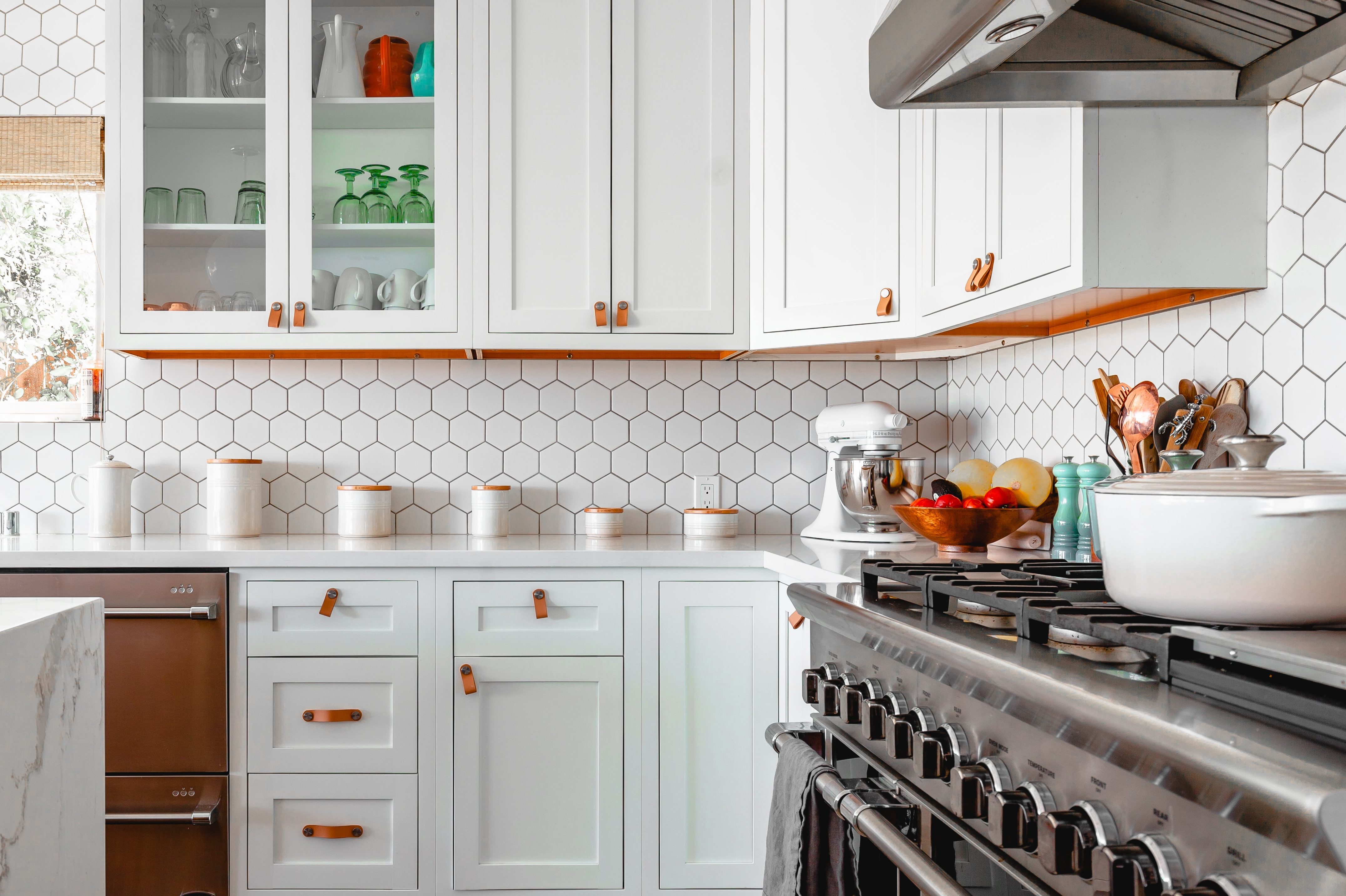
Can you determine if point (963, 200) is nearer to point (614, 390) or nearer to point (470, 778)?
point (614, 390)

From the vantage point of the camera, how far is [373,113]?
2.44 meters

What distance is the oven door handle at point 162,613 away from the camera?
2.06 meters

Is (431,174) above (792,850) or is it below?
above

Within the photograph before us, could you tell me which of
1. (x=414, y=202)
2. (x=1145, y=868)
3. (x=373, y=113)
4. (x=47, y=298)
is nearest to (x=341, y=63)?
(x=373, y=113)

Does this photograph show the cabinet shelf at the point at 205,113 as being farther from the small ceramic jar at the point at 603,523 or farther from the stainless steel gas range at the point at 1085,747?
the stainless steel gas range at the point at 1085,747

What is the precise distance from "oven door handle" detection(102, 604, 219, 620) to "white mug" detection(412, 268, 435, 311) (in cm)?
86

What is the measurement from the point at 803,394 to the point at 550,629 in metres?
1.06

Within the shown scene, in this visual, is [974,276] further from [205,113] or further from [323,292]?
[205,113]

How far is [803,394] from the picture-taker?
9.05 feet

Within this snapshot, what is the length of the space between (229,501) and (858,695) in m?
1.97

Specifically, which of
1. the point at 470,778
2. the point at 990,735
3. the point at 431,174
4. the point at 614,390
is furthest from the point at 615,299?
the point at 990,735

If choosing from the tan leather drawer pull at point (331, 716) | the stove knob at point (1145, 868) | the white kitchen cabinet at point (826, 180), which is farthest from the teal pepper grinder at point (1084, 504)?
the tan leather drawer pull at point (331, 716)

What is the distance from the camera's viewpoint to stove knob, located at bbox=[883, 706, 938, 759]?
3.08 feet

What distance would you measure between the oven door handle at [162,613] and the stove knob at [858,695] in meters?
1.54
